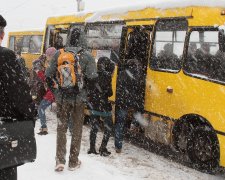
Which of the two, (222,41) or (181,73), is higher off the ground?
(222,41)

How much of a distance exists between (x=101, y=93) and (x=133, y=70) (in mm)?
769

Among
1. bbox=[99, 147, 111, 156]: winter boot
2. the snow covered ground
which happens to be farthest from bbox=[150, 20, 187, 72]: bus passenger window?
bbox=[99, 147, 111, 156]: winter boot

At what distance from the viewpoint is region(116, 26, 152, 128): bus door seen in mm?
7621

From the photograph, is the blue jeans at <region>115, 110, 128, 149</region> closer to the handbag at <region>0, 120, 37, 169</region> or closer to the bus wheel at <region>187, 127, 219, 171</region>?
the bus wheel at <region>187, 127, 219, 171</region>

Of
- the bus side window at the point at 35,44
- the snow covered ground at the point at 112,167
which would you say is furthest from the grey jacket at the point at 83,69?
the bus side window at the point at 35,44

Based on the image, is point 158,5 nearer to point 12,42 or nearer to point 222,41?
point 222,41

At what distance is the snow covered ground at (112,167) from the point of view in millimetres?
5785

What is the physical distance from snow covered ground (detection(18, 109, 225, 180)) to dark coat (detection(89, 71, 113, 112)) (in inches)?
32.2

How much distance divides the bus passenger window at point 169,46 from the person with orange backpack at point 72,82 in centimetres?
240

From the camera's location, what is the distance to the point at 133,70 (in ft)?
25.0

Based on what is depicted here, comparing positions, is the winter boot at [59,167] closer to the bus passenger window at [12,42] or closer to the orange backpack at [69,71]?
the orange backpack at [69,71]

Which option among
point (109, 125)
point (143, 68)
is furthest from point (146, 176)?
point (143, 68)

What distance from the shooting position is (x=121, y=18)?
9398 mm

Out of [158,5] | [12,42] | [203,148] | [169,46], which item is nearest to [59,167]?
[203,148]
